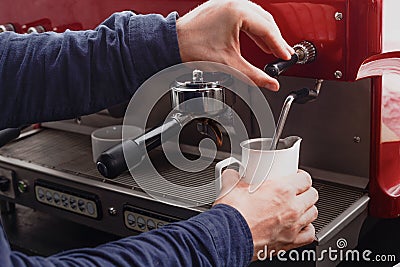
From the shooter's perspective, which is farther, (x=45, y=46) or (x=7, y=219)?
(x=7, y=219)

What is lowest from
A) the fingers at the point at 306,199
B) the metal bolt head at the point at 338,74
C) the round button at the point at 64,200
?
the round button at the point at 64,200

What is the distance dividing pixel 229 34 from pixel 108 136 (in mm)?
468

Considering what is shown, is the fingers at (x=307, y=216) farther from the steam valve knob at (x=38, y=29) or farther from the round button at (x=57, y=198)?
the steam valve knob at (x=38, y=29)

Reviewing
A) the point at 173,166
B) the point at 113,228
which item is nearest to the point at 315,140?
the point at 173,166

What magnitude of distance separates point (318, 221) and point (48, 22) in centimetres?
65

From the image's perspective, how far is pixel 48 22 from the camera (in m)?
1.18

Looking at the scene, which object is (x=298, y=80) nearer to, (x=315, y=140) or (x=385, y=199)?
(x=315, y=140)

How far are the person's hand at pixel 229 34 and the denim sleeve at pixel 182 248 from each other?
18 cm

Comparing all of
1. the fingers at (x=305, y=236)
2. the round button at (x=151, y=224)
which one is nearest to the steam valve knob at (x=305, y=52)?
the fingers at (x=305, y=236)

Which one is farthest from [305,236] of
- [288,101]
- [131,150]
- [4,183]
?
[4,183]

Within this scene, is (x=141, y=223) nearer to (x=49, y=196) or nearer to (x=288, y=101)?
(x=49, y=196)

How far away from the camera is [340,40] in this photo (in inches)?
31.5

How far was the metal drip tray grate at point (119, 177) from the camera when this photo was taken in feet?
3.00

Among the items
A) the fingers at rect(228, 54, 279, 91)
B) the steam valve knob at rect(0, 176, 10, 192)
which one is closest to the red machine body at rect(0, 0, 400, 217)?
the fingers at rect(228, 54, 279, 91)
